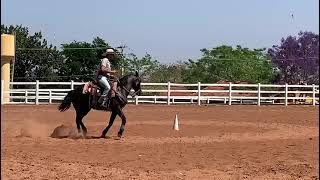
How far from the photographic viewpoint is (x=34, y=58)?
4662 cm

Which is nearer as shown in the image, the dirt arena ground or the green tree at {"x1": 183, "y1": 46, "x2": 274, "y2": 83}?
the dirt arena ground

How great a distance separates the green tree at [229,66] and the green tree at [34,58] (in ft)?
55.3

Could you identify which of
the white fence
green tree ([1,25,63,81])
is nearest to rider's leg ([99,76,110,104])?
the white fence

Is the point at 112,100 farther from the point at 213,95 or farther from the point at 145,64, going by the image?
the point at 145,64

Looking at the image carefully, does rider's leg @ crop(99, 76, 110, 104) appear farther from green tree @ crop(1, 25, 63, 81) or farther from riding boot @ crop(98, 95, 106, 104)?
green tree @ crop(1, 25, 63, 81)

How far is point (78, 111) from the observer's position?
537 inches

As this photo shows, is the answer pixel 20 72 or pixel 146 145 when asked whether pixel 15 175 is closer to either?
pixel 146 145

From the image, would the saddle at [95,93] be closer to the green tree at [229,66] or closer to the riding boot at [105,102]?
the riding boot at [105,102]

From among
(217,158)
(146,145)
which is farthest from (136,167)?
(146,145)

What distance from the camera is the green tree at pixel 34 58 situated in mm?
44422

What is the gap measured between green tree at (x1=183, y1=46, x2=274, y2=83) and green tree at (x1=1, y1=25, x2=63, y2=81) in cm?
1684

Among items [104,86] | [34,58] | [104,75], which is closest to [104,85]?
[104,86]

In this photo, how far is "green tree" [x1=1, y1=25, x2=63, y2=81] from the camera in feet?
146

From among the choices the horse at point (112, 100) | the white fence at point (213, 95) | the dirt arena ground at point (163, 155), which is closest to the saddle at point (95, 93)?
the horse at point (112, 100)
